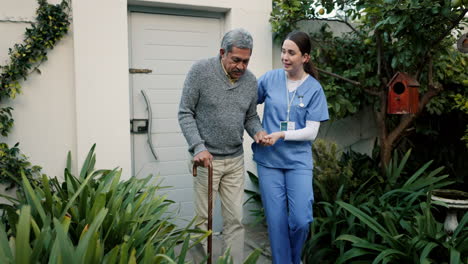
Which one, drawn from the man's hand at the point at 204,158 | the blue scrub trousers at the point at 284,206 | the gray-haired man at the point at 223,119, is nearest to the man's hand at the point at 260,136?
the gray-haired man at the point at 223,119

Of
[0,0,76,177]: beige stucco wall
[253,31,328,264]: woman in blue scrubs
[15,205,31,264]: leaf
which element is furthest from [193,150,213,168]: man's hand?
[0,0,76,177]: beige stucco wall

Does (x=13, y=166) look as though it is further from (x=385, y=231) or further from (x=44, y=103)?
(x=385, y=231)

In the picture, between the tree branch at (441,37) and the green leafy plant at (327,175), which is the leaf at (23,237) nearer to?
the green leafy plant at (327,175)

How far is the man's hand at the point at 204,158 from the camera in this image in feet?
8.00

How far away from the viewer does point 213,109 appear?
2.57 meters

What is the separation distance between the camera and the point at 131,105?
3.95 m

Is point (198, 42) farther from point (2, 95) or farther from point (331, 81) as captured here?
point (2, 95)

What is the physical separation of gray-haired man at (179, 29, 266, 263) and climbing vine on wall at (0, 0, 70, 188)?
1683 millimetres

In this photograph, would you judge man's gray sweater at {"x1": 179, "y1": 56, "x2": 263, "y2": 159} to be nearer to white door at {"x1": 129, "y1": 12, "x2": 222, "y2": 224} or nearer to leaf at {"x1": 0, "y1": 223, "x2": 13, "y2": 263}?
leaf at {"x1": 0, "y1": 223, "x2": 13, "y2": 263}

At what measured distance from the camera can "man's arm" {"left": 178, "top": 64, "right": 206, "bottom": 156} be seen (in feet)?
8.21

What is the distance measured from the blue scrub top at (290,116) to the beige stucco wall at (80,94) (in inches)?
61.6

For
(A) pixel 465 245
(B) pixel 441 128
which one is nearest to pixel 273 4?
(B) pixel 441 128

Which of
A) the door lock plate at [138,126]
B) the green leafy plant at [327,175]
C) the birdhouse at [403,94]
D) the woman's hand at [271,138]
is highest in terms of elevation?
the birdhouse at [403,94]

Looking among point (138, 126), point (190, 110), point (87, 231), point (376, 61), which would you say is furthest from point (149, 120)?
point (376, 61)
